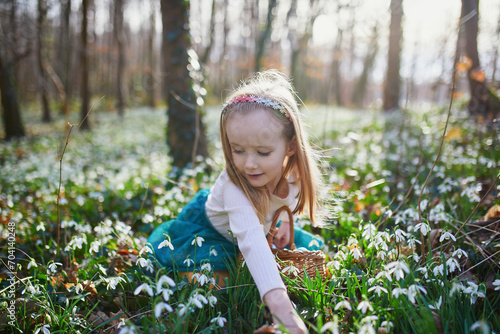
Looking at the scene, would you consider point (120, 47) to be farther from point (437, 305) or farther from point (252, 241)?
point (437, 305)

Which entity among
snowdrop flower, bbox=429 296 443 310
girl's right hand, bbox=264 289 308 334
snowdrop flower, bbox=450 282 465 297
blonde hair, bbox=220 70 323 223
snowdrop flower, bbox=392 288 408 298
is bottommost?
girl's right hand, bbox=264 289 308 334

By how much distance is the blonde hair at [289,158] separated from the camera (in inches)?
86.0

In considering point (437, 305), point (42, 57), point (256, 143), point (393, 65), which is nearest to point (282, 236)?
point (256, 143)

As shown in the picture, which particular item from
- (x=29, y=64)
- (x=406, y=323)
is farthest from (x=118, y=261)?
(x=29, y=64)

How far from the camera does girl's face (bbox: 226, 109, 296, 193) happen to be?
2047 millimetres

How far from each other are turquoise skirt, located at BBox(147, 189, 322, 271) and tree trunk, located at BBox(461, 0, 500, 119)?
6.73 m

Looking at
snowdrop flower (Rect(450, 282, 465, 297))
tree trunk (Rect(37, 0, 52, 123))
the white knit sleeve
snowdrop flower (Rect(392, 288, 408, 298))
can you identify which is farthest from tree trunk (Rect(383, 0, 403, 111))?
snowdrop flower (Rect(392, 288, 408, 298))

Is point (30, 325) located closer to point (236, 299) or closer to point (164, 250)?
point (164, 250)

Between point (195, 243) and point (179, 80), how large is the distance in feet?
11.7

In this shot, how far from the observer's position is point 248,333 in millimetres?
1836

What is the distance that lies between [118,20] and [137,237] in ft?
51.6

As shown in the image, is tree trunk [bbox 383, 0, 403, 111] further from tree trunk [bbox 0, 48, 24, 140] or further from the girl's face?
tree trunk [bbox 0, 48, 24, 140]

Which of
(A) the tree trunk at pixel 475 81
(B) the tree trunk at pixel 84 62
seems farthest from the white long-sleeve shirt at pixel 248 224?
(B) the tree trunk at pixel 84 62

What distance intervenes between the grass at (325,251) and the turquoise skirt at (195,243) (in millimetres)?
108
